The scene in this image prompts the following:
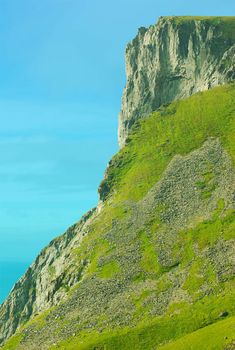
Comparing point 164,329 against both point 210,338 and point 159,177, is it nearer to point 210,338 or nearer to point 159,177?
point 210,338

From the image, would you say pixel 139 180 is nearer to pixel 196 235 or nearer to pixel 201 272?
pixel 196 235

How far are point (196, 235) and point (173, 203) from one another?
15.2m

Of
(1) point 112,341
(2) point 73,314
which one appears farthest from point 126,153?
(1) point 112,341

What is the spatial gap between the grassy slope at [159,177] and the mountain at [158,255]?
0.22 metres

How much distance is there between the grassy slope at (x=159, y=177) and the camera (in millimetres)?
94312

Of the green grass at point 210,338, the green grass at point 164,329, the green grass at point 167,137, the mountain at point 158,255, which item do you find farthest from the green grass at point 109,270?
the green grass at point 167,137

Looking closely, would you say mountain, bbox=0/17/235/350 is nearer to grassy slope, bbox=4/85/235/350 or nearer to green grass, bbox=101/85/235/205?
grassy slope, bbox=4/85/235/350

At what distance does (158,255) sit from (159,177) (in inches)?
1438

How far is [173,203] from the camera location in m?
131

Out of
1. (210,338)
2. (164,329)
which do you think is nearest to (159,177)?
(164,329)

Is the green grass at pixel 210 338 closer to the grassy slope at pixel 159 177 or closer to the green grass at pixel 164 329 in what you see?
the grassy slope at pixel 159 177

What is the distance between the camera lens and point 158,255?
377 feet

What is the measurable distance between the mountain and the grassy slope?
0.22 m

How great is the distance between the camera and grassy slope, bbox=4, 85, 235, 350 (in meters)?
94.3
